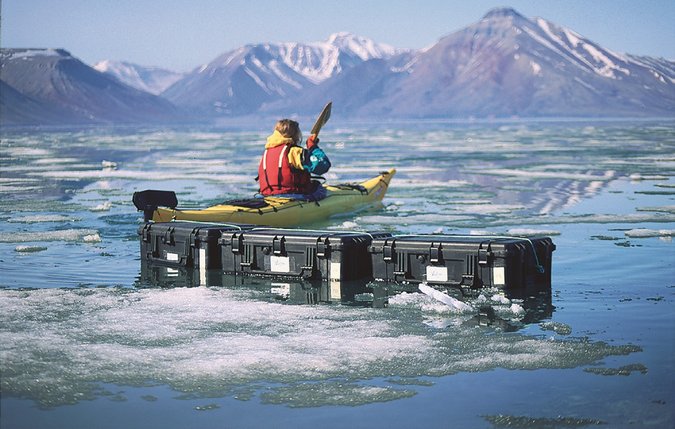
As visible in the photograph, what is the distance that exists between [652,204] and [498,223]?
4.21 m

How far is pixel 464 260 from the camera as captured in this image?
898 centimetres

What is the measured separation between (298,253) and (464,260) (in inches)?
67.1

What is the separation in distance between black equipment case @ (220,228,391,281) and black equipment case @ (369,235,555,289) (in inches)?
7.6

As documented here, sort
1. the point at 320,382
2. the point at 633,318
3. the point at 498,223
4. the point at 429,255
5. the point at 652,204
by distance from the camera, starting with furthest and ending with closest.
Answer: the point at 652,204 → the point at 498,223 → the point at 429,255 → the point at 633,318 → the point at 320,382

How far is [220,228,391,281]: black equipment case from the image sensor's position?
9547 mm

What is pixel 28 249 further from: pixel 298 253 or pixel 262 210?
pixel 298 253

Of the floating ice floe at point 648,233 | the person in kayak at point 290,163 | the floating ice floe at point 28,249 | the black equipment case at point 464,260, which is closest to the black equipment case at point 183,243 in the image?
the floating ice floe at point 28,249

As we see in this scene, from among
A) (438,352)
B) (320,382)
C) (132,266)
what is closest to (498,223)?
(132,266)

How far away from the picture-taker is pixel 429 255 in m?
9.16

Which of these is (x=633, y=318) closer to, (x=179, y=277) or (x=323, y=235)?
(x=323, y=235)

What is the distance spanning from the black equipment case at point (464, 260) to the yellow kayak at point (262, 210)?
11.0ft

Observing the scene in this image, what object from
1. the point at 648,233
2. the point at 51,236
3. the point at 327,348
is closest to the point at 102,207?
the point at 51,236

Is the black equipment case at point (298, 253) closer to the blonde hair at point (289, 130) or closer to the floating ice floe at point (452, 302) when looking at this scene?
the floating ice floe at point (452, 302)

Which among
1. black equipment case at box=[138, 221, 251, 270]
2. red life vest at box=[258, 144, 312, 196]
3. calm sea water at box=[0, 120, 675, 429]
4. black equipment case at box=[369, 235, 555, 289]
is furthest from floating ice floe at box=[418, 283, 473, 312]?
red life vest at box=[258, 144, 312, 196]
